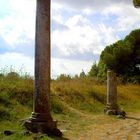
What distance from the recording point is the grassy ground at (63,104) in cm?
1315

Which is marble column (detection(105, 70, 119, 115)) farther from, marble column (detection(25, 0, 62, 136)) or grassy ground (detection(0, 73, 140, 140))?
marble column (detection(25, 0, 62, 136))

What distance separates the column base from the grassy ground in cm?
25

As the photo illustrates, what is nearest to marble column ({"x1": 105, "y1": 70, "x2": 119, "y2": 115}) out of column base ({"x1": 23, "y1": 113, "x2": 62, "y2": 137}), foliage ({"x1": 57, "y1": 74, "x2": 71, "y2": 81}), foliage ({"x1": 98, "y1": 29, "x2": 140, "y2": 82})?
column base ({"x1": 23, "y1": 113, "x2": 62, "y2": 137})

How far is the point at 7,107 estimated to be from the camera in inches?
611

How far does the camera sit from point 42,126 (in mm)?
12023

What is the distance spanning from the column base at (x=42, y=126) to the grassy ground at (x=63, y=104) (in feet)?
0.82

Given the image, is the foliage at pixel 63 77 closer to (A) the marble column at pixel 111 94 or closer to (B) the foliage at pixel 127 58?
(A) the marble column at pixel 111 94

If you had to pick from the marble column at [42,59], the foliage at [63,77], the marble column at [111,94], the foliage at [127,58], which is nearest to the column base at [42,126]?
the marble column at [42,59]

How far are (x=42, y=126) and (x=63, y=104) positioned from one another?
7.16 meters

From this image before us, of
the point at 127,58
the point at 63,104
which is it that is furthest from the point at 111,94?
the point at 127,58

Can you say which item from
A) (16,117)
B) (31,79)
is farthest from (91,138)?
(31,79)

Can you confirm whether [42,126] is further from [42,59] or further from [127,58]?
[127,58]

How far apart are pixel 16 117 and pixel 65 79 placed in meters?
13.5

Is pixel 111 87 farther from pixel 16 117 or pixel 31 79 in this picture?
pixel 16 117
